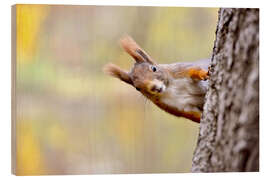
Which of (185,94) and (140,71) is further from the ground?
(140,71)

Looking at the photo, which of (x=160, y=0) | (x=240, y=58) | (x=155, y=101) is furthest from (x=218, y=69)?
(x=160, y=0)

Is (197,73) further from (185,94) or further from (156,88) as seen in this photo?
(156,88)

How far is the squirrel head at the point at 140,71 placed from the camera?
9.07 ft

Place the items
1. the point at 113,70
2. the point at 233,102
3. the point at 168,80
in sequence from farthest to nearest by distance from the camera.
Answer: the point at 168,80
the point at 113,70
the point at 233,102

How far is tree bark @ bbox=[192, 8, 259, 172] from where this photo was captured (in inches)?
86.4

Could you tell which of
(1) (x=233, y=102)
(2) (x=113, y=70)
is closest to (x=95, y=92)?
(2) (x=113, y=70)

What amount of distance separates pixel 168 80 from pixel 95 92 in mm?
434

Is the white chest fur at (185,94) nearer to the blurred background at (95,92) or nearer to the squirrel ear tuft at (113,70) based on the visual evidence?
the blurred background at (95,92)

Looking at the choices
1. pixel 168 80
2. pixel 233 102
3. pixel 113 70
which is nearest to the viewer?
pixel 233 102

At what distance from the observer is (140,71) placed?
9.18ft

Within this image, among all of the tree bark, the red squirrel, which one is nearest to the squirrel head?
the red squirrel

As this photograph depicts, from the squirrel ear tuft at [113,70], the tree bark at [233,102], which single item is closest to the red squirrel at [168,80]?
the squirrel ear tuft at [113,70]

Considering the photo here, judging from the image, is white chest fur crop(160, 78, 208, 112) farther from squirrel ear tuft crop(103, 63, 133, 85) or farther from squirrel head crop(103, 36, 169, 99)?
squirrel ear tuft crop(103, 63, 133, 85)
